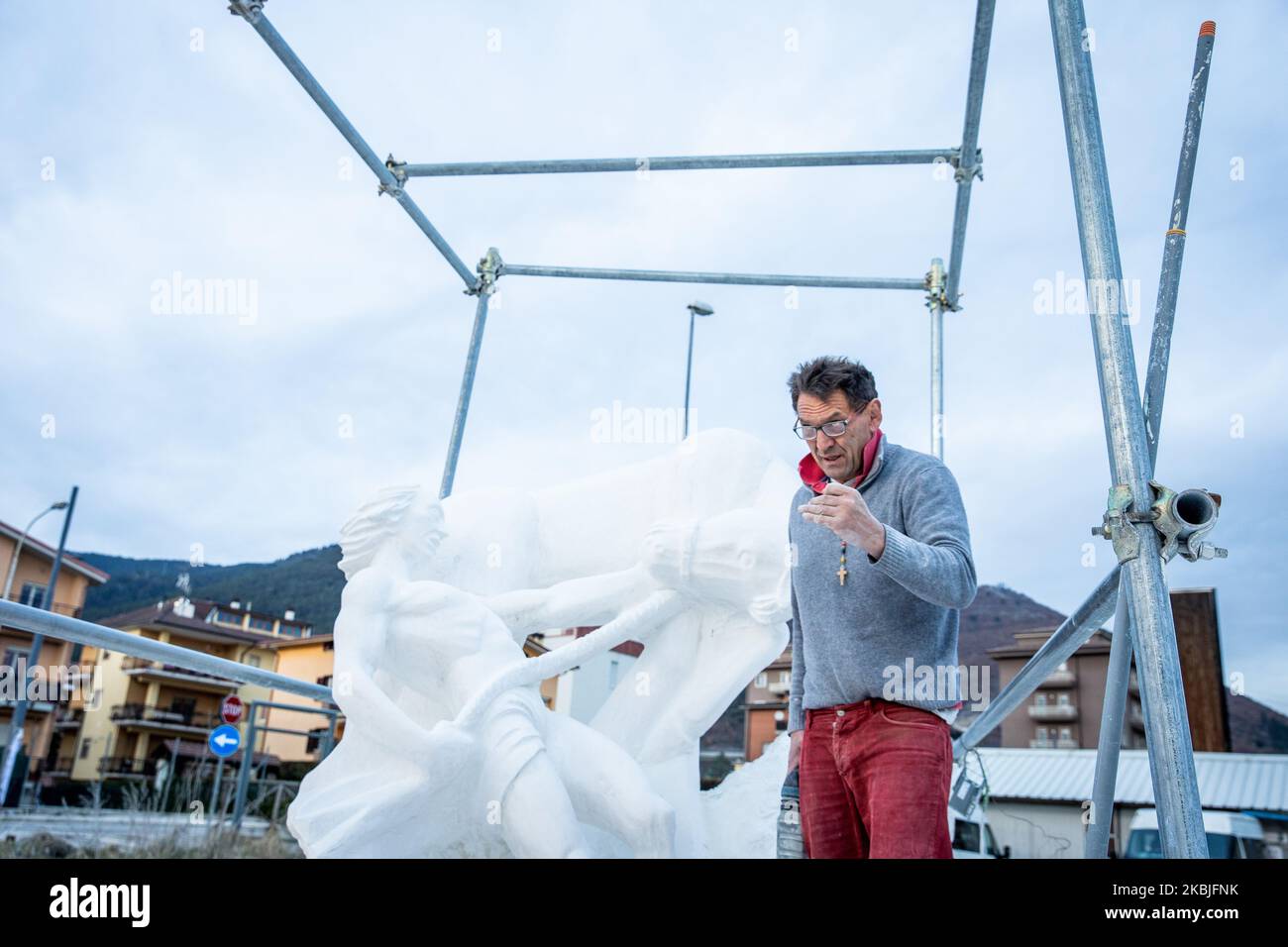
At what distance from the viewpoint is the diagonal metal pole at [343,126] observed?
310 cm

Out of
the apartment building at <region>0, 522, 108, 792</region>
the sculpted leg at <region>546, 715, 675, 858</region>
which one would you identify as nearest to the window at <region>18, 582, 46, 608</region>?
the apartment building at <region>0, 522, 108, 792</region>

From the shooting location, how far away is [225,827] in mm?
6473

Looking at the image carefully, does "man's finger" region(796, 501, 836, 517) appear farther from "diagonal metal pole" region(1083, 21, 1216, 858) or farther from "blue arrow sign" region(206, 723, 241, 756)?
"blue arrow sign" region(206, 723, 241, 756)

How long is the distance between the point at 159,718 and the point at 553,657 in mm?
26524

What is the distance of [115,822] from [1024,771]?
486 inches

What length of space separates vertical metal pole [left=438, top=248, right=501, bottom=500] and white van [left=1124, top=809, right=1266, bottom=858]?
9.51 meters

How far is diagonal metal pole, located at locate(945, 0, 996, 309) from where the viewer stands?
3.02 metres

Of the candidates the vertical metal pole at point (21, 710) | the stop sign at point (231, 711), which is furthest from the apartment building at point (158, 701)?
the stop sign at point (231, 711)

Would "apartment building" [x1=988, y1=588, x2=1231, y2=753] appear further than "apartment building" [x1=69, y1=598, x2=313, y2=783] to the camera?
No

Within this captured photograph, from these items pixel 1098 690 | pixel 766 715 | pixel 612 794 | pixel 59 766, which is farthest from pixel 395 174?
pixel 59 766

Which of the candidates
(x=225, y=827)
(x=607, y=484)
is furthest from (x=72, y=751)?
(x=607, y=484)
